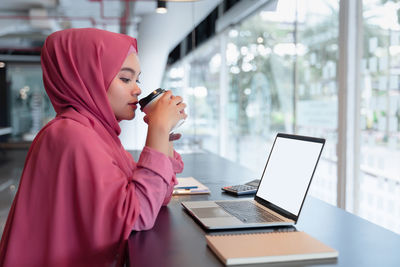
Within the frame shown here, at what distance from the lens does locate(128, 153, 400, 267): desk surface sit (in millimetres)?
857

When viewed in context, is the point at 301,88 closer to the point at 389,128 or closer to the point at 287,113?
the point at 287,113

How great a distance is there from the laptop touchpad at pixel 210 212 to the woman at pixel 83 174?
19 centimetres

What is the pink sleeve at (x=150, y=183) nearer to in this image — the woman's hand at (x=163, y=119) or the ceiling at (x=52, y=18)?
the woman's hand at (x=163, y=119)

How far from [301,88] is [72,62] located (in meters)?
3.49

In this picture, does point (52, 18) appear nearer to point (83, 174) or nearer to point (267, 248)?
point (83, 174)

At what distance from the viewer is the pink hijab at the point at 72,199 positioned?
37.7 inches

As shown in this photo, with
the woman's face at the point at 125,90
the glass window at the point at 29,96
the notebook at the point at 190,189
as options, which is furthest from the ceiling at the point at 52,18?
the woman's face at the point at 125,90

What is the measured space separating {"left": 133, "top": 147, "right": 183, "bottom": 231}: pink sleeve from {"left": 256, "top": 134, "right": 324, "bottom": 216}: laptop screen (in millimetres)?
348

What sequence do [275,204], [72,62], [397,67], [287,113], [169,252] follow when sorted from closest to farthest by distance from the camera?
[169,252] < [72,62] < [275,204] < [397,67] < [287,113]

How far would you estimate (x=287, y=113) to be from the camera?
15.6ft

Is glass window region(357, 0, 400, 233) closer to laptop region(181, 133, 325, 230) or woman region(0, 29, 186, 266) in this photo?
laptop region(181, 133, 325, 230)

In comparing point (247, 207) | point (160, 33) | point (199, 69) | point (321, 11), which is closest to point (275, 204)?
point (247, 207)

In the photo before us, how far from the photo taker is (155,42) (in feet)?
15.6

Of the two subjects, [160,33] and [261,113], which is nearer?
[160,33]
